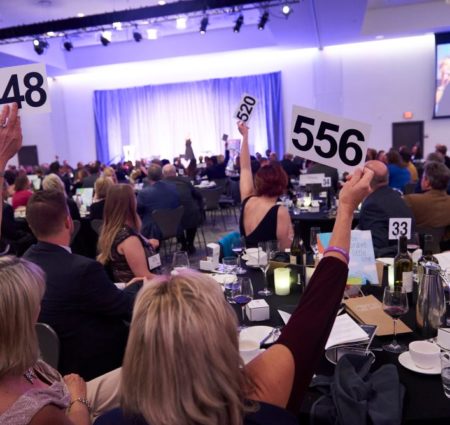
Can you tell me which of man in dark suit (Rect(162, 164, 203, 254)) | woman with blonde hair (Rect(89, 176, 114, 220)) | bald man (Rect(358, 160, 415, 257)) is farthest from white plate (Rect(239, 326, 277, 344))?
man in dark suit (Rect(162, 164, 203, 254))

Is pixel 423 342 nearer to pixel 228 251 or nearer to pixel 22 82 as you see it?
pixel 228 251

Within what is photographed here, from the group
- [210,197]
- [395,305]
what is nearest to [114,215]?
[395,305]

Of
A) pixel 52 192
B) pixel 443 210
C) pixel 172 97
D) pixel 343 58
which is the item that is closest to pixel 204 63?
pixel 172 97

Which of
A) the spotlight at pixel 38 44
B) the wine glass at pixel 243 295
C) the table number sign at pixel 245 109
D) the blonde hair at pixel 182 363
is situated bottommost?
the wine glass at pixel 243 295

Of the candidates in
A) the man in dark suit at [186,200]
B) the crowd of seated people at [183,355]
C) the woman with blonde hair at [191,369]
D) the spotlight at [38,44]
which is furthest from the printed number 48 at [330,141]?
the spotlight at [38,44]

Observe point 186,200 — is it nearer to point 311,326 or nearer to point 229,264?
point 229,264

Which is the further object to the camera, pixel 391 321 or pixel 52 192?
pixel 52 192

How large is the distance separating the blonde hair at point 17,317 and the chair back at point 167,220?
14.6ft

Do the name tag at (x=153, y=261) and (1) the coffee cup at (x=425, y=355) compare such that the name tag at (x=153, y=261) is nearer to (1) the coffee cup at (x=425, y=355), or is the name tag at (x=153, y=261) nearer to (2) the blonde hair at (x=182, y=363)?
(1) the coffee cup at (x=425, y=355)

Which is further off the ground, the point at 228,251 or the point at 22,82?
the point at 22,82

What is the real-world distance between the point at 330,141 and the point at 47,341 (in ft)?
5.43

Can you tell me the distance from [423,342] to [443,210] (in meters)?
2.83

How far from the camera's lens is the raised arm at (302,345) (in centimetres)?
111

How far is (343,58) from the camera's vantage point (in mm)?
13719
